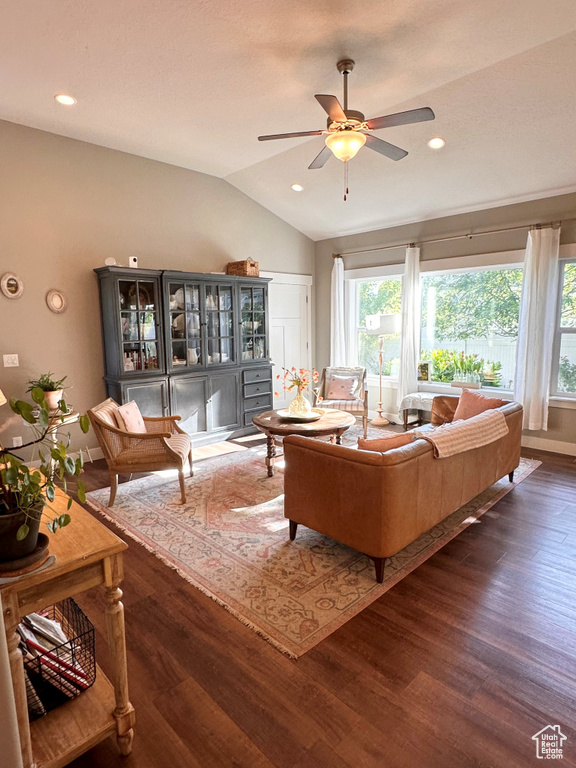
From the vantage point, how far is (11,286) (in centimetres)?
408

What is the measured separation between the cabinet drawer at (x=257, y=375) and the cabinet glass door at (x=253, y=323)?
0.58 feet

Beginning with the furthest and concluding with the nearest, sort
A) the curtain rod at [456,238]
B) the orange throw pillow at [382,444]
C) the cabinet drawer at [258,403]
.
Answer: the cabinet drawer at [258,403], the curtain rod at [456,238], the orange throw pillow at [382,444]

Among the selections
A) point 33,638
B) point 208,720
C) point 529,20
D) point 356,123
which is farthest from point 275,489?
point 529,20

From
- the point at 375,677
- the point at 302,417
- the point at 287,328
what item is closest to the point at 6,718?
the point at 375,677

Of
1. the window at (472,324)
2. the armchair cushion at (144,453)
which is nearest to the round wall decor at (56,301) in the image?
the armchair cushion at (144,453)

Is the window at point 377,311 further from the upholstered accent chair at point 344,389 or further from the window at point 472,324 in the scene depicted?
the upholstered accent chair at point 344,389

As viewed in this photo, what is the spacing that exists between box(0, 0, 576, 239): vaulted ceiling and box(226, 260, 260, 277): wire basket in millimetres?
1121

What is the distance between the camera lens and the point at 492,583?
2.53 meters

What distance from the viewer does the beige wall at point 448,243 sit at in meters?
4.77

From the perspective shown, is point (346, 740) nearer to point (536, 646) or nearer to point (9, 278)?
point (536, 646)

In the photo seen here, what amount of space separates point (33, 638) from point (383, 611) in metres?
1.61

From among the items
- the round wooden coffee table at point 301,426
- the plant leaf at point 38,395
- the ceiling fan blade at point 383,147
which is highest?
the ceiling fan blade at point 383,147

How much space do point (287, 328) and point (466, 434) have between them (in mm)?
4179

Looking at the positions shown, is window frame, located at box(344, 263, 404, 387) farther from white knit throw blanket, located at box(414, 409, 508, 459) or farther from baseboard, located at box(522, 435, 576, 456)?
white knit throw blanket, located at box(414, 409, 508, 459)
